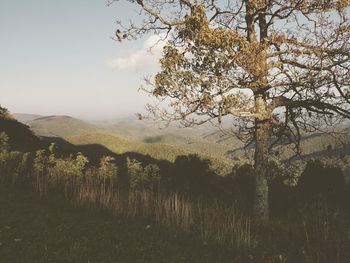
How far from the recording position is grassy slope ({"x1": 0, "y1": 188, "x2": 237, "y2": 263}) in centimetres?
684

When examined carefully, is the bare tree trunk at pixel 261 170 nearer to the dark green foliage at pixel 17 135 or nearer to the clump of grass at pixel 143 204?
the clump of grass at pixel 143 204

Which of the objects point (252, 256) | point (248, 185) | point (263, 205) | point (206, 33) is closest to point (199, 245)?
point (252, 256)

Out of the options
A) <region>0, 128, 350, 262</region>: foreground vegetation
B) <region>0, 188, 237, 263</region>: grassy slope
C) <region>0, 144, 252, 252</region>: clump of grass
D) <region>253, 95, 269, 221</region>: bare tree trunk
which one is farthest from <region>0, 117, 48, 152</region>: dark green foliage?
<region>253, 95, 269, 221</region>: bare tree trunk

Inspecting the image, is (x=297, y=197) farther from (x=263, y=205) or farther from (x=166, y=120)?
(x=166, y=120)

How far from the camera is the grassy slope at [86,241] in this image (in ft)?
22.4

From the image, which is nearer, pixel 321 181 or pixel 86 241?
pixel 86 241

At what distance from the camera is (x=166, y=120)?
1042 cm

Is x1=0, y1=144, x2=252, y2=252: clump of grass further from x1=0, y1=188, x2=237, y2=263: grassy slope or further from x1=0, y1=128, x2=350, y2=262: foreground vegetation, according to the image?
x1=0, y1=188, x2=237, y2=263: grassy slope

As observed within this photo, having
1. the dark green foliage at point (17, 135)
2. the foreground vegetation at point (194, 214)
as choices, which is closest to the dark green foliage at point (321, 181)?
the foreground vegetation at point (194, 214)

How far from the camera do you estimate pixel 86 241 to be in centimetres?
770

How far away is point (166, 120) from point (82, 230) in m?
3.65

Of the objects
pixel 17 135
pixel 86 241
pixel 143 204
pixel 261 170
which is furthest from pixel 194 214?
pixel 17 135

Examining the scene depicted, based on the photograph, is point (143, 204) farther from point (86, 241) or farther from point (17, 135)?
point (17, 135)

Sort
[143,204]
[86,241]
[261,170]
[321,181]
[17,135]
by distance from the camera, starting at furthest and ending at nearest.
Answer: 1. [17,135]
2. [321,181]
3. [261,170]
4. [143,204]
5. [86,241]
